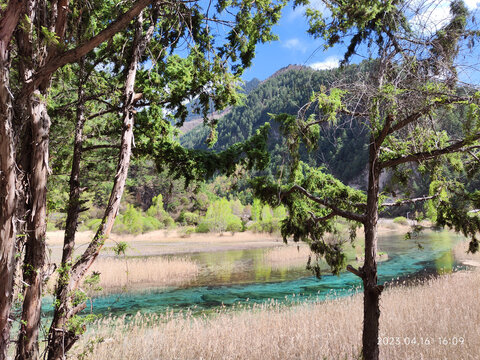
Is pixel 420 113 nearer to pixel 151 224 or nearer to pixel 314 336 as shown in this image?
pixel 314 336

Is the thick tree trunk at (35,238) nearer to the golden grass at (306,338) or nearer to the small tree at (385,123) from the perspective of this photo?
the golden grass at (306,338)

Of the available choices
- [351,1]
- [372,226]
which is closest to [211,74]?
[351,1]

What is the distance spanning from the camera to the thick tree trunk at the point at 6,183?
2269mm

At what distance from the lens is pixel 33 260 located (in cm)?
336

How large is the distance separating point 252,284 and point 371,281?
12955mm

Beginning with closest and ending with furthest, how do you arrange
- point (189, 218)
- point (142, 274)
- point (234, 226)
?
point (142, 274), point (234, 226), point (189, 218)

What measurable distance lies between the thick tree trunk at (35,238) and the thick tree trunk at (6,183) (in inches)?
30.3

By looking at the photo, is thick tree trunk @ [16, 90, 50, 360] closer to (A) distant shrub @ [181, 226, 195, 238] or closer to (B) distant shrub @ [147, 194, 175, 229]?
(A) distant shrub @ [181, 226, 195, 238]

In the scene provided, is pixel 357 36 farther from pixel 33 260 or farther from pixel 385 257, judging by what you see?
pixel 385 257

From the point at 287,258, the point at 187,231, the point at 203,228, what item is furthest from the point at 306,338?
the point at 203,228

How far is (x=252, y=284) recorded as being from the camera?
55.1ft

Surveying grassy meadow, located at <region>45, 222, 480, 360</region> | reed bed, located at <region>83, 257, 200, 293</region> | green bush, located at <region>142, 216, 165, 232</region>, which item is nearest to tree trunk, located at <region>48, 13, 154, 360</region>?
grassy meadow, located at <region>45, 222, 480, 360</region>

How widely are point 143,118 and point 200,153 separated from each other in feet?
4.14

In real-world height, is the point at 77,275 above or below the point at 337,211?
below
